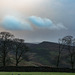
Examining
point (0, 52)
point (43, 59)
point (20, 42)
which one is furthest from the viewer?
point (43, 59)

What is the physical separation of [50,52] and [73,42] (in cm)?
8864

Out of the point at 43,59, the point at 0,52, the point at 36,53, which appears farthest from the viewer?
the point at 36,53

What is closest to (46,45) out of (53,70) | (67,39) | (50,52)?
(50,52)

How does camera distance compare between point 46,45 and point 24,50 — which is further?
point 46,45

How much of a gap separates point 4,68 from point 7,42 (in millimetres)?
14308

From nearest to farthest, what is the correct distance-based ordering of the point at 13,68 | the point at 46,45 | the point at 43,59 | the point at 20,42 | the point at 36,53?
1. the point at 13,68
2. the point at 20,42
3. the point at 43,59
4. the point at 36,53
5. the point at 46,45

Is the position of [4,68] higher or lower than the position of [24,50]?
lower

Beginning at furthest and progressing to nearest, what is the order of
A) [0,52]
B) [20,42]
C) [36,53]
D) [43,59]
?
[36,53] → [43,59] → [20,42] → [0,52]

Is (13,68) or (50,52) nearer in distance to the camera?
(13,68)

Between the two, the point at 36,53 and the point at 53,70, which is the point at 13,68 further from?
the point at 36,53

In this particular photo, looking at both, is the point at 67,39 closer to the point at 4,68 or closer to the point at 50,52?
the point at 4,68

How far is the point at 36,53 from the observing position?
159m

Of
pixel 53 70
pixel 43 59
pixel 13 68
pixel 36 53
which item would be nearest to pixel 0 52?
pixel 13 68

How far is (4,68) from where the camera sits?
55125 millimetres
